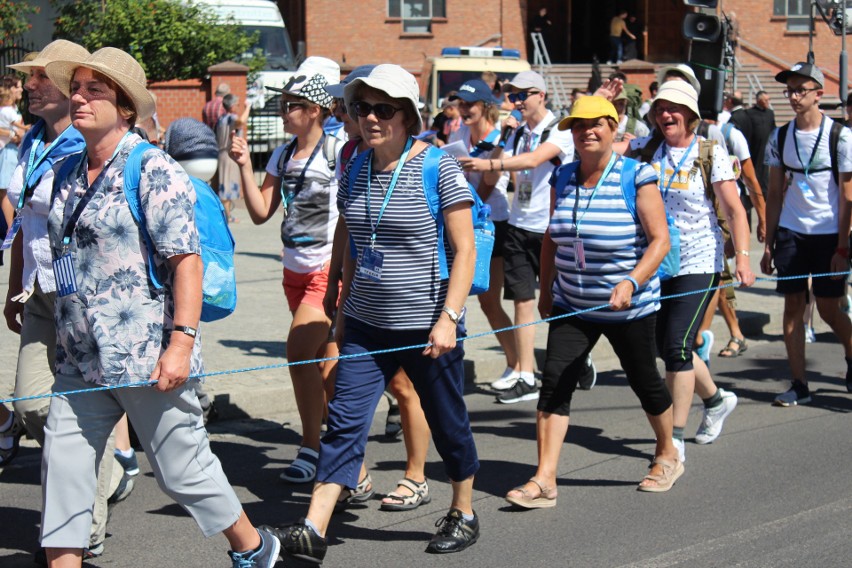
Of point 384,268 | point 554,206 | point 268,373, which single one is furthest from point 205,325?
point 384,268

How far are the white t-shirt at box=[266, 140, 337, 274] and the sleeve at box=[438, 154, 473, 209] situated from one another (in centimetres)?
140

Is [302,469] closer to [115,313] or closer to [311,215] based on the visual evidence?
[311,215]

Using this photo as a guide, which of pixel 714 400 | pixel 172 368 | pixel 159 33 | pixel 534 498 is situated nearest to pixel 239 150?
pixel 172 368

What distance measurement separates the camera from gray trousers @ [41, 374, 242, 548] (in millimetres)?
4320

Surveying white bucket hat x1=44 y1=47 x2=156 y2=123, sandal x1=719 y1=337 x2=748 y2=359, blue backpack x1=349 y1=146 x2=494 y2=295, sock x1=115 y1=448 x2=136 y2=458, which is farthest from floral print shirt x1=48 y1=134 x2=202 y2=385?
sandal x1=719 y1=337 x2=748 y2=359

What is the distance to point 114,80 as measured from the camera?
4.32m

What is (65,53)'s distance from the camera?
4637 mm

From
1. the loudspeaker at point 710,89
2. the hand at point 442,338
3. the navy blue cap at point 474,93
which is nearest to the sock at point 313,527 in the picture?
the hand at point 442,338

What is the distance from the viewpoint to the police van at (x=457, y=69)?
23.8 metres

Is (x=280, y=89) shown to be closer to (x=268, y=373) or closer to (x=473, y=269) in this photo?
A: (x=473, y=269)

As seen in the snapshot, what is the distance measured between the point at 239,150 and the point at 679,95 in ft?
8.10

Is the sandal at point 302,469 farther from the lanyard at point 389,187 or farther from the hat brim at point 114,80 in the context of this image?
the hat brim at point 114,80

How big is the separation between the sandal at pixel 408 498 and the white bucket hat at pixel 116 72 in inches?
90.2

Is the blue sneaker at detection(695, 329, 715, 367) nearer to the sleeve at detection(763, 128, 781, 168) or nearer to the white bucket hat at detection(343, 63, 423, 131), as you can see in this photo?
the sleeve at detection(763, 128, 781, 168)
